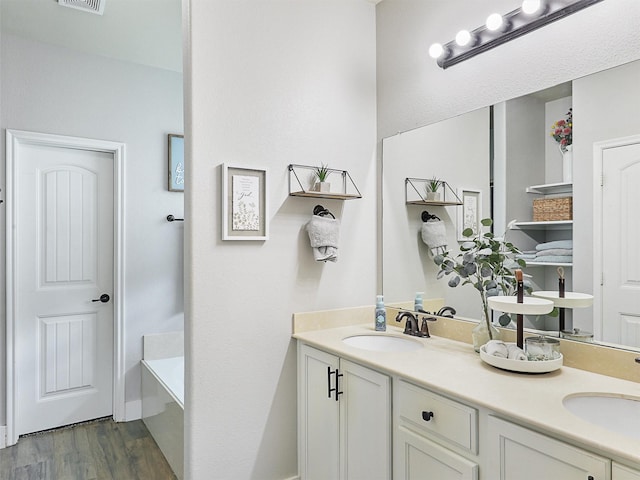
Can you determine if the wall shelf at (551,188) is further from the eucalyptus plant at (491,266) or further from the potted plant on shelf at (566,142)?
the eucalyptus plant at (491,266)

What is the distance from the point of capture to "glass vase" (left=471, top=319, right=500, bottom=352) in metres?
1.78

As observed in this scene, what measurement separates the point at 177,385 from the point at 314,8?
2310 mm

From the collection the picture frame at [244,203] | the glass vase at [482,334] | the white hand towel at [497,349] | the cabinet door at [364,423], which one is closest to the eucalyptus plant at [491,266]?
the glass vase at [482,334]

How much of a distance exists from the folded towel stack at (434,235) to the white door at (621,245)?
73cm

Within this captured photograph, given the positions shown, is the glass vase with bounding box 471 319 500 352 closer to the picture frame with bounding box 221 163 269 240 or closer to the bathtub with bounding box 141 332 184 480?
the picture frame with bounding box 221 163 269 240

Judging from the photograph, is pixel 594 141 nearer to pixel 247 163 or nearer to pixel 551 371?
pixel 551 371

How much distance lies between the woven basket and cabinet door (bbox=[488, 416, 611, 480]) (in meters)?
0.82

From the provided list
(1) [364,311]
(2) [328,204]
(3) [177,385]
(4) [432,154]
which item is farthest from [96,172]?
(4) [432,154]

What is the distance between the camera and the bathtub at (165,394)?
232cm

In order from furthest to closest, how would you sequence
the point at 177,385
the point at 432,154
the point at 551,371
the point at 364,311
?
the point at 177,385 < the point at 364,311 < the point at 432,154 < the point at 551,371

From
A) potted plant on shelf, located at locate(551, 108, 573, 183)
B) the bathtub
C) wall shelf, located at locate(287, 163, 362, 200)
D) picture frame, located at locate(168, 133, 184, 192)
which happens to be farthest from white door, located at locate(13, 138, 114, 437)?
potted plant on shelf, located at locate(551, 108, 573, 183)

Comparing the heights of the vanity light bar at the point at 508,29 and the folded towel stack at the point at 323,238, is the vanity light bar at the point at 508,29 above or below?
above

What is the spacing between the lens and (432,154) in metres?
2.19

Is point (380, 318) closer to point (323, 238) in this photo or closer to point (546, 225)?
point (323, 238)
